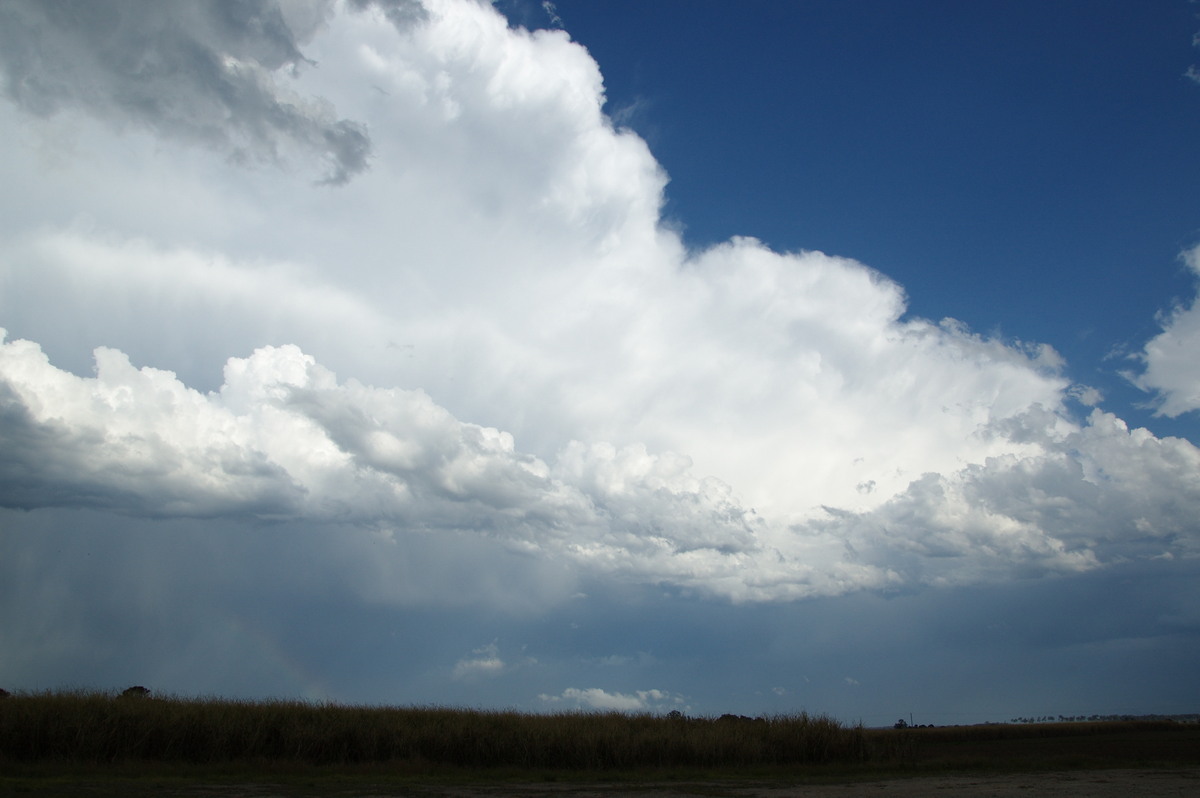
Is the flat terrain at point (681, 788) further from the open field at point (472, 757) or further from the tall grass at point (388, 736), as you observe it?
the tall grass at point (388, 736)

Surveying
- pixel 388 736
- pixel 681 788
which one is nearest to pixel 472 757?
pixel 388 736

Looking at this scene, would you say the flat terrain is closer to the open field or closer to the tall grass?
the open field

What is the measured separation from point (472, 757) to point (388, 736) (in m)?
5.37

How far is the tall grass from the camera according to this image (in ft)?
132

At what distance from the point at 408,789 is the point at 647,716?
2866cm

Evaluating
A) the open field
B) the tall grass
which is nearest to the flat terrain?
the open field

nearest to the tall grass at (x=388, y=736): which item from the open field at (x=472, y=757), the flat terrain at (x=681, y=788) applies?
the open field at (x=472, y=757)

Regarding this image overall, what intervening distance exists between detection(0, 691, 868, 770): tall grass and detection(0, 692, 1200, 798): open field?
83 millimetres

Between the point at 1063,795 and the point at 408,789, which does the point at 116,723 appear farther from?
the point at 1063,795

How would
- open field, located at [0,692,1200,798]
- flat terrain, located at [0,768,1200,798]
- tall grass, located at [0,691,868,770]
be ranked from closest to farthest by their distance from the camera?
flat terrain, located at [0,768,1200,798], open field, located at [0,692,1200,798], tall grass, located at [0,691,868,770]

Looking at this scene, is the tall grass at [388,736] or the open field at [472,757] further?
the tall grass at [388,736]

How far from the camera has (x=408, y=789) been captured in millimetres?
30375

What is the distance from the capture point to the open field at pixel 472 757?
100ft

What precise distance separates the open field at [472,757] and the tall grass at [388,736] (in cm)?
8
